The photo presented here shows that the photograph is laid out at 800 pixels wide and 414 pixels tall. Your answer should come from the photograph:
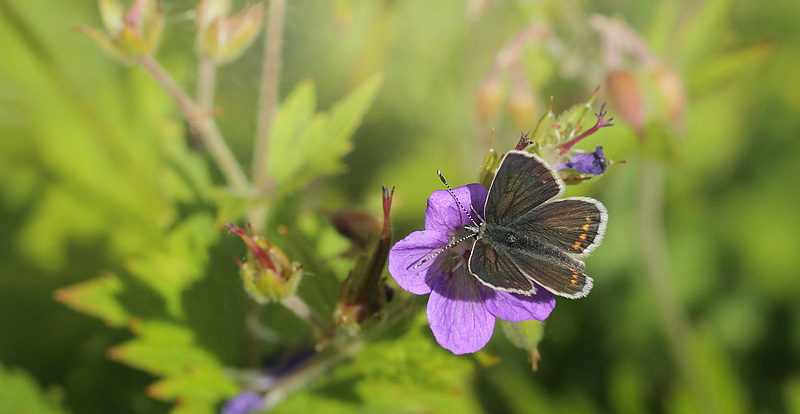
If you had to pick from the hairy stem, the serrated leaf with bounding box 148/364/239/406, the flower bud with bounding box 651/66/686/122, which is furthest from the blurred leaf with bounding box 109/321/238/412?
the flower bud with bounding box 651/66/686/122

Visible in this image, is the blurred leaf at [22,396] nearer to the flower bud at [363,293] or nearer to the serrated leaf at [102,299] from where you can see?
the serrated leaf at [102,299]

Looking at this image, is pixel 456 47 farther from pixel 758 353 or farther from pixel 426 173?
Result: pixel 758 353

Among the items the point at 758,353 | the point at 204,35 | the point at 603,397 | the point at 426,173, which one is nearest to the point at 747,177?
the point at 758,353

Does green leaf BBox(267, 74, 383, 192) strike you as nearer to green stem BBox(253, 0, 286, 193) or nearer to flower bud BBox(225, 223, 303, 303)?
green stem BBox(253, 0, 286, 193)

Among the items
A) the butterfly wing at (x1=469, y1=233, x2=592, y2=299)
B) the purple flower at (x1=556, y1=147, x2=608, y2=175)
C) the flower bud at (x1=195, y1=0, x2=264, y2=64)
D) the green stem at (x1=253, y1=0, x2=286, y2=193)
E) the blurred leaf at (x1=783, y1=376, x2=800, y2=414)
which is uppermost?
the flower bud at (x1=195, y1=0, x2=264, y2=64)

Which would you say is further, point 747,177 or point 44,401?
point 747,177

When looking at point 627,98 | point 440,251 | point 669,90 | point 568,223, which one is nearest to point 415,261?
point 440,251
